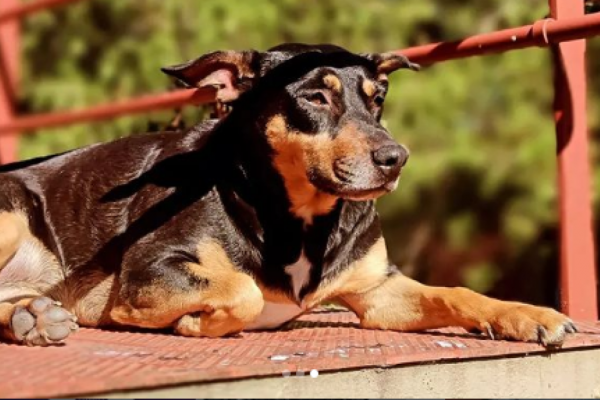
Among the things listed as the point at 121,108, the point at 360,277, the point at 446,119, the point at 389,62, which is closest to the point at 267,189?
the point at 360,277

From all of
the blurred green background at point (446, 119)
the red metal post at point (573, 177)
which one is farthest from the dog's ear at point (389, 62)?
the blurred green background at point (446, 119)

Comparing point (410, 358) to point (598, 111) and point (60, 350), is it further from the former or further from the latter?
point (598, 111)

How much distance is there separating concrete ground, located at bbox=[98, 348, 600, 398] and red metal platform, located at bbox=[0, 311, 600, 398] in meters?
0.02

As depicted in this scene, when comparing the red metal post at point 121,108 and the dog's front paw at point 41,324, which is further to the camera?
the red metal post at point 121,108

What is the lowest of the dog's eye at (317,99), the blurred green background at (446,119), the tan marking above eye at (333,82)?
the blurred green background at (446,119)

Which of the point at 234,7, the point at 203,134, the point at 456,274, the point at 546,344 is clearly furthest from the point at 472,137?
the point at 546,344

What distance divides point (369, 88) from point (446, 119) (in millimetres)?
4782

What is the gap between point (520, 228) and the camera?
7684mm

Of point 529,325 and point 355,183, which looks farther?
point 355,183

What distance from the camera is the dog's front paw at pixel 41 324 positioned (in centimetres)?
295

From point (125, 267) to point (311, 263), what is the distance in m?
0.63

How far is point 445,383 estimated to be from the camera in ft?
8.80

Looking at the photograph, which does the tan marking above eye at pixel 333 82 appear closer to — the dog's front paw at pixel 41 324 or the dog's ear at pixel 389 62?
the dog's ear at pixel 389 62

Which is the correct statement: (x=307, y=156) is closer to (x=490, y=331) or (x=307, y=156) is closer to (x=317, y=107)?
(x=317, y=107)
